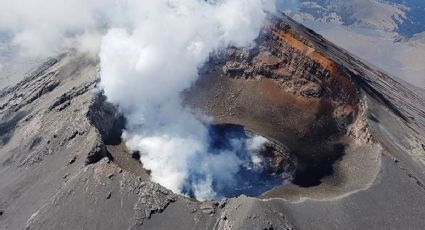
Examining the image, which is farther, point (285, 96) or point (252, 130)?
point (285, 96)

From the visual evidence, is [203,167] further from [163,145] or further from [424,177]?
[424,177]

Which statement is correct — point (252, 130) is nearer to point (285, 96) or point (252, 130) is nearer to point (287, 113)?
point (287, 113)

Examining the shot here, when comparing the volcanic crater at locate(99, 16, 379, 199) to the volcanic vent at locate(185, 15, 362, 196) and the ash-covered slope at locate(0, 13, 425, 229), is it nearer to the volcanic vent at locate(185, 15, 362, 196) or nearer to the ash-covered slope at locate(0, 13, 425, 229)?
the volcanic vent at locate(185, 15, 362, 196)

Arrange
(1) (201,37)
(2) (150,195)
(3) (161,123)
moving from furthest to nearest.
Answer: (1) (201,37), (3) (161,123), (2) (150,195)

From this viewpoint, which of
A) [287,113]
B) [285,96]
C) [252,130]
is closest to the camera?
[252,130]

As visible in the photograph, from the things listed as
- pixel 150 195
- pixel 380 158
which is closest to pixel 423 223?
pixel 380 158

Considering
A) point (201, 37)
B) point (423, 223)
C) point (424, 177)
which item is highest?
point (201, 37)

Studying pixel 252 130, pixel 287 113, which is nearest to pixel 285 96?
pixel 287 113

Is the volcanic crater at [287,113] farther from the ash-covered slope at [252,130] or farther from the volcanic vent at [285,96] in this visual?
the ash-covered slope at [252,130]
